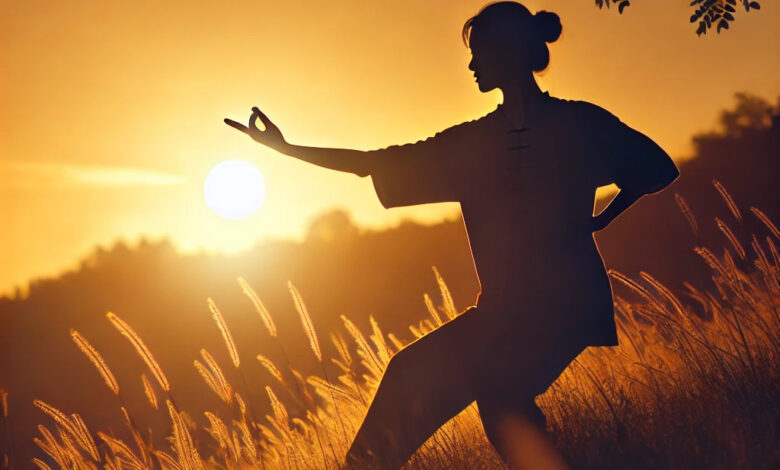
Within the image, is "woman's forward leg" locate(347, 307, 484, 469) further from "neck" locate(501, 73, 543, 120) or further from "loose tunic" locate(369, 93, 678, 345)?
"neck" locate(501, 73, 543, 120)

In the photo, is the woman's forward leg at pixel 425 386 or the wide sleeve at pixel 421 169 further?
the wide sleeve at pixel 421 169

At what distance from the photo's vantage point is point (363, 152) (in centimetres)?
337

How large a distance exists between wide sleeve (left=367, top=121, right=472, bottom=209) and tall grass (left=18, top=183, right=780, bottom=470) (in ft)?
2.12

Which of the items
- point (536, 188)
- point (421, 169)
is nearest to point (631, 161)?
point (536, 188)

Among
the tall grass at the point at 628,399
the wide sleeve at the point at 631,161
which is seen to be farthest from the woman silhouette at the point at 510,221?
the tall grass at the point at 628,399

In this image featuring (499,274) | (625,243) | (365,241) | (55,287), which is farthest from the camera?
(365,241)

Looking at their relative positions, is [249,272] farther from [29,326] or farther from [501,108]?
[501,108]

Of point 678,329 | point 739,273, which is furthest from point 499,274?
point 739,273

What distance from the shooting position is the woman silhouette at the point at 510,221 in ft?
10.5

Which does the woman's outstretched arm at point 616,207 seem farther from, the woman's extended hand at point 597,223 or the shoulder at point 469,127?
the shoulder at point 469,127

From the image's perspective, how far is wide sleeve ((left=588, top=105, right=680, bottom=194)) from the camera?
3.32 metres

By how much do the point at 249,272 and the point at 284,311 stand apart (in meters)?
2.84

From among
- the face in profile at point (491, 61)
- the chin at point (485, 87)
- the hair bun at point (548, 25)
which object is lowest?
the chin at point (485, 87)

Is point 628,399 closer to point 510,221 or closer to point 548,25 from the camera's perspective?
point 510,221
